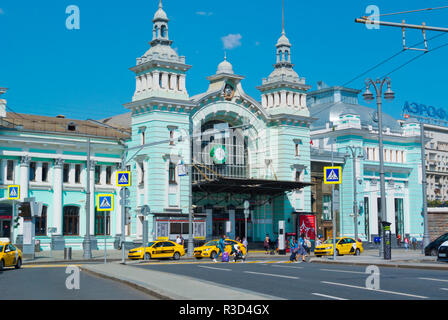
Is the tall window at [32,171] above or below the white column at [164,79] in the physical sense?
below

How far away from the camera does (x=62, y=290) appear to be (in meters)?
18.6

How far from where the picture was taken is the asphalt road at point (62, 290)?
1652cm

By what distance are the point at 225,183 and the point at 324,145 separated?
23.0 m

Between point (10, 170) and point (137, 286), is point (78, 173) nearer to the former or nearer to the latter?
point (10, 170)

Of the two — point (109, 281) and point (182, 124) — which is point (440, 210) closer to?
point (182, 124)

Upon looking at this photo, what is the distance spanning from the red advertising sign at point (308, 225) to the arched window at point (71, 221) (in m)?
20.6

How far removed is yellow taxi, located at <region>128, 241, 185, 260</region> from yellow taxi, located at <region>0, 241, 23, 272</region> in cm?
1064

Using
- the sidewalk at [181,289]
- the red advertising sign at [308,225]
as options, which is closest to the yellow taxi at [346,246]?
the red advertising sign at [308,225]

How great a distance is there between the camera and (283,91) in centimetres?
6275

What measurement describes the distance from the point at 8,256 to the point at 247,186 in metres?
28.3

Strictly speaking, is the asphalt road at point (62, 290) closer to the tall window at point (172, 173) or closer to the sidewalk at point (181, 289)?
the sidewalk at point (181, 289)

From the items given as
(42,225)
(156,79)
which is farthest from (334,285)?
(156,79)

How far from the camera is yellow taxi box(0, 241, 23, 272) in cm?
2992
